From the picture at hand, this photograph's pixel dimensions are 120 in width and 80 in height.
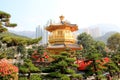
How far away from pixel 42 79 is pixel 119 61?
1124 cm

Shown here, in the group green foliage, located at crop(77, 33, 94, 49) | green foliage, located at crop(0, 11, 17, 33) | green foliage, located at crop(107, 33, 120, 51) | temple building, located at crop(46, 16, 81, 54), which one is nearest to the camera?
green foliage, located at crop(0, 11, 17, 33)

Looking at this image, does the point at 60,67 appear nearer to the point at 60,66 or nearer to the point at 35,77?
the point at 60,66

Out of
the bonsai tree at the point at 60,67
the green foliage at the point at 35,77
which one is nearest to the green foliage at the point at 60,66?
the bonsai tree at the point at 60,67

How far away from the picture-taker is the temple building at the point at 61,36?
3017cm

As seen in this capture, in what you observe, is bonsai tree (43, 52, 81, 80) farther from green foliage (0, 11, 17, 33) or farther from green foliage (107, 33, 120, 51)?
green foliage (107, 33, 120, 51)

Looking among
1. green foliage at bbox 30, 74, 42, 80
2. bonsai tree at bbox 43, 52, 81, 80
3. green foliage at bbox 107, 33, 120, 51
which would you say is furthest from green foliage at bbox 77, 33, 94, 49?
bonsai tree at bbox 43, 52, 81, 80

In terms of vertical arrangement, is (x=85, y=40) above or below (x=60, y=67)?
below

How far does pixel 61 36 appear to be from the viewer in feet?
103

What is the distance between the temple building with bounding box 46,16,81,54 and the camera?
99.0ft

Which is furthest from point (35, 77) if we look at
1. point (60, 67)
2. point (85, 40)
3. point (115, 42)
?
point (115, 42)

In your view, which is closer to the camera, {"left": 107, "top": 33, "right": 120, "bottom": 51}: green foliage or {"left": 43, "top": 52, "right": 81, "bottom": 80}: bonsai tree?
{"left": 43, "top": 52, "right": 81, "bottom": 80}: bonsai tree

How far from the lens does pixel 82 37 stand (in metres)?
60.0

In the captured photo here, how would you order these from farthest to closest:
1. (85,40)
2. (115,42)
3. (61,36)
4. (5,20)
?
(115,42), (85,40), (61,36), (5,20)

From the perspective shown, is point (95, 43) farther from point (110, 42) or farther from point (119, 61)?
point (119, 61)
